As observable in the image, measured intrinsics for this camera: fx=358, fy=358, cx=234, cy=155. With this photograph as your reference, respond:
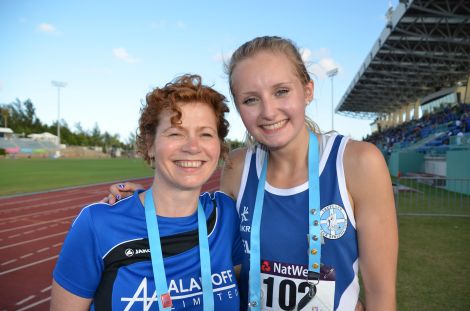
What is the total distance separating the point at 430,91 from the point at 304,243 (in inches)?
1747

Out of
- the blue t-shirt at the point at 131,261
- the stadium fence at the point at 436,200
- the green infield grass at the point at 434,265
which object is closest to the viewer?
the blue t-shirt at the point at 131,261

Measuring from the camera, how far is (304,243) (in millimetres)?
1845

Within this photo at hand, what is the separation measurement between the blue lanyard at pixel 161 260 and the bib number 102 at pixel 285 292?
0.33 m

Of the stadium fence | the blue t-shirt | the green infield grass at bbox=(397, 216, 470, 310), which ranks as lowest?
the green infield grass at bbox=(397, 216, 470, 310)

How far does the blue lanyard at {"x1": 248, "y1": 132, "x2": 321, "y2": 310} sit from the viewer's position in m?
1.79

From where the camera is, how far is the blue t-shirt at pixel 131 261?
1676mm

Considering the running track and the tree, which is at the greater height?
the tree

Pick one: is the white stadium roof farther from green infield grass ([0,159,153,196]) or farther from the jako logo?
the jako logo

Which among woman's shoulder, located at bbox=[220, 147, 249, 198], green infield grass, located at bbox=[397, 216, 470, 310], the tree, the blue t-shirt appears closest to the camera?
the blue t-shirt

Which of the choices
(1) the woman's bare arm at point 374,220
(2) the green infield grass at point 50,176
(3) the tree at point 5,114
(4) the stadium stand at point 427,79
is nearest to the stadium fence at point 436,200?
(4) the stadium stand at point 427,79

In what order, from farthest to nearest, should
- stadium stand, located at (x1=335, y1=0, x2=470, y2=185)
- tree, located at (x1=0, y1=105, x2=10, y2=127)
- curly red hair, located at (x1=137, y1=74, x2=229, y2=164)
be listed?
tree, located at (x1=0, y1=105, x2=10, y2=127) → stadium stand, located at (x1=335, y1=0, x2=470, y2=185) → curly red hair, located at (x1=137, y1=74, x2=229, y2=164)

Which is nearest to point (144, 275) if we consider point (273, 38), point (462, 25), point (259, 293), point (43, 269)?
point (259, 293)

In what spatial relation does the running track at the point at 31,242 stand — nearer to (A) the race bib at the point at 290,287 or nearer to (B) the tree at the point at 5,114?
(A) the race bib at the point at 290,287

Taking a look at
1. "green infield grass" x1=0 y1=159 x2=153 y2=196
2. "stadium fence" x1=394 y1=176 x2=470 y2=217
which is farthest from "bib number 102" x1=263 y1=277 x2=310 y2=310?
A: "stadium fence" x1=394 y1=176 x2=470 y2=217
